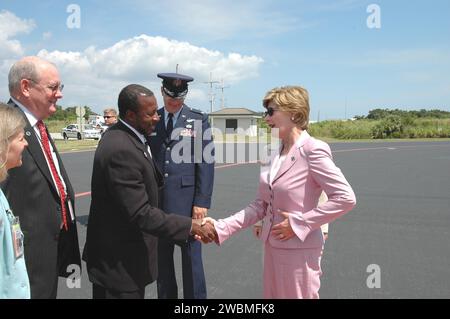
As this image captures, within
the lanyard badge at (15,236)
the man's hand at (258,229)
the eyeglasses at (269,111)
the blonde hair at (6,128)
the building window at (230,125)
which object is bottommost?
the man's hand at (258,229)

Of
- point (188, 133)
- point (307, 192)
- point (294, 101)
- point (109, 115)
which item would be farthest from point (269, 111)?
point (109, 115)

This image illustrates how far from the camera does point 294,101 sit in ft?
8.07

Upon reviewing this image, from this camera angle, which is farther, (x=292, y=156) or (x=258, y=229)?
(x=258, y=229)

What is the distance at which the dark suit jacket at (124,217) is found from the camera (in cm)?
227

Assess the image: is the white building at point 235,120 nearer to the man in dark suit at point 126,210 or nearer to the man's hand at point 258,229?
the man's hand at point 258,229

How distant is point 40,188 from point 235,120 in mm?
54162

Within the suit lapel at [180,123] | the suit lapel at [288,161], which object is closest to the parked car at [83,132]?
the suit lapel at [180,123]

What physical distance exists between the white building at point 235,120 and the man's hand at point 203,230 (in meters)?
51.2

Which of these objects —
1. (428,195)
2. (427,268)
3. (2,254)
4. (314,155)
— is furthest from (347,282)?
(428,195)

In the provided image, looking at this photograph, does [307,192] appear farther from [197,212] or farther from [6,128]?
[6,128]

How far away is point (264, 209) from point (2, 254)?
65.2 inches

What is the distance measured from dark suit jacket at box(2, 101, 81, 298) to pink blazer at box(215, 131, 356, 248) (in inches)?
51.9

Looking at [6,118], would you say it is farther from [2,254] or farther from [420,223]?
[420,223]

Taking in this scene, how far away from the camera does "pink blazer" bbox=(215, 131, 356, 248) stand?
2354 millimetres
